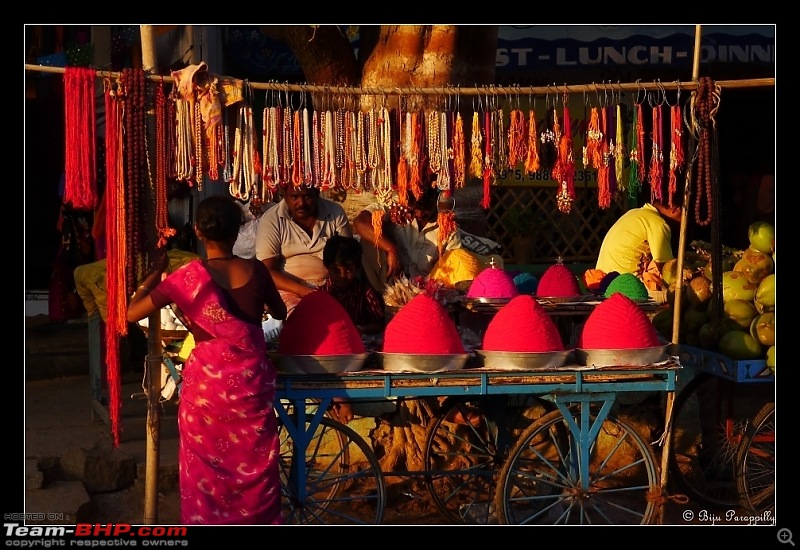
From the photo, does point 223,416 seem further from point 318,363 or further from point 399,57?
point 399,57

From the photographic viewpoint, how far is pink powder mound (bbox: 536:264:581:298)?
6.00 m

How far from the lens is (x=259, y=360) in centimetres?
458

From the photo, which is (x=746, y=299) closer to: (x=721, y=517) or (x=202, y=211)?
(x=721, y=517)

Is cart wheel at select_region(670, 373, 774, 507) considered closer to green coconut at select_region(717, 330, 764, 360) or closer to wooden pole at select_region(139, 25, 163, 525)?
green coconut at select_region(717, 330, 764, 360)

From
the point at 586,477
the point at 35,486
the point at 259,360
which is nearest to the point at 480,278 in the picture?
the point at 586,477

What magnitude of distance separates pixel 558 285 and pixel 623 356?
112cm

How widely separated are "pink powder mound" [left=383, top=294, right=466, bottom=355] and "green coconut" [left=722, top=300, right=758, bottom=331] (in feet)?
5.59

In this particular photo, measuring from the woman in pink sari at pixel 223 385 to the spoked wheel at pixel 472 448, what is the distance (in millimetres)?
1157

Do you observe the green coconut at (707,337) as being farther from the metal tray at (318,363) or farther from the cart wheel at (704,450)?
Result: the metal tray at (318,363)

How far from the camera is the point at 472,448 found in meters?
6.07

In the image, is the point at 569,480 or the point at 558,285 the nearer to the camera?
the point at 569,480

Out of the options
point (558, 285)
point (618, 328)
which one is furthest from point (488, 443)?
point (618, 328)

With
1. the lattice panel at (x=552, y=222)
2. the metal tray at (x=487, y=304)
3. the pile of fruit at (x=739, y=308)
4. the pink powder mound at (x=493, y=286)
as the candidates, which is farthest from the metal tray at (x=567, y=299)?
the lattice panel at (x=552, y=222)

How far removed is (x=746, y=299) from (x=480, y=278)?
4.79 feet
